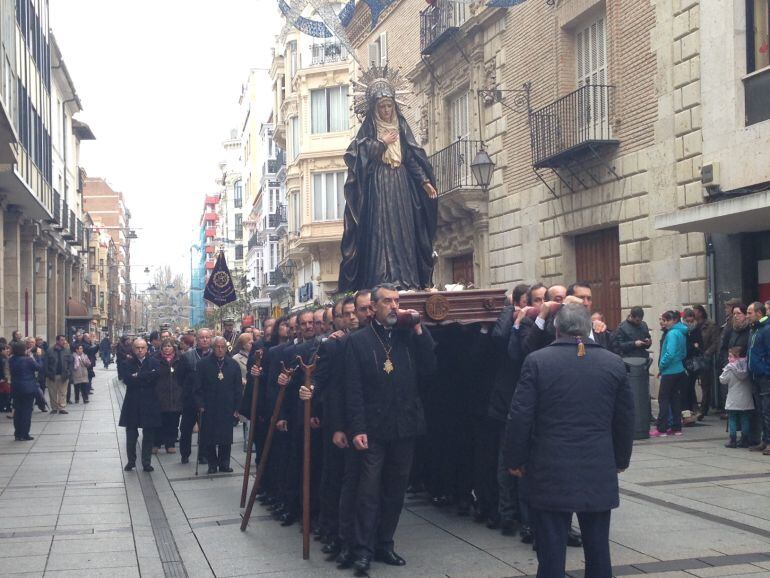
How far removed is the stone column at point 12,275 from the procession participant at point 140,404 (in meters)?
18.6

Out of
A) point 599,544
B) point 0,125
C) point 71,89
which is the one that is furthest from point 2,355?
point 71,89

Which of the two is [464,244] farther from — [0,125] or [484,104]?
[0,125]

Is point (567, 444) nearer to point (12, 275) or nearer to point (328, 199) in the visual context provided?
point (12, 275)

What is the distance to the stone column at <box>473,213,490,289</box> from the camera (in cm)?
2358

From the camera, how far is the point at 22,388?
1744 cm

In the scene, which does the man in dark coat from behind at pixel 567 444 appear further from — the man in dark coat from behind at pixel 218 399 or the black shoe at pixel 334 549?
the man in dark coat from behind at pixel 218 399

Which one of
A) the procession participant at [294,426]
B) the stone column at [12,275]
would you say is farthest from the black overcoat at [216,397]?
the stone column at [12,275]

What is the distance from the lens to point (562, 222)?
65.3 feet

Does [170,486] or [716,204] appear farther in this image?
[716,204]

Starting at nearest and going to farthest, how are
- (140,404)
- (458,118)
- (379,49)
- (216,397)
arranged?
(216,397) → (140,404) → (458,118) → (379,49)

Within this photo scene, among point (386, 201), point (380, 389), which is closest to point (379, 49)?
point (386, 201)

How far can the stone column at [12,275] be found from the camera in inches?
1212

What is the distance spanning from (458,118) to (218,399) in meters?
14.4

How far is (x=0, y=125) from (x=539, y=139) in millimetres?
10402
